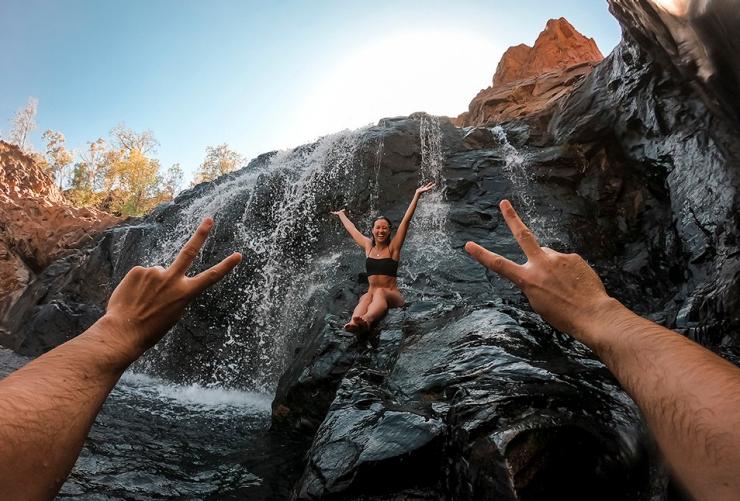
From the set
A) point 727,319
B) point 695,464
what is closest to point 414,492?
point 695,464

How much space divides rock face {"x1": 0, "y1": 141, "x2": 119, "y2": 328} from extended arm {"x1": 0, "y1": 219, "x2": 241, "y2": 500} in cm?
1893

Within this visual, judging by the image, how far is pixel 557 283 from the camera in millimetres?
1875

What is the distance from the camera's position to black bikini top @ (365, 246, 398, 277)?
6609mm

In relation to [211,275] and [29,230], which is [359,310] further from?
[29,230]

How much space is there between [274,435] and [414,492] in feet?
9.83

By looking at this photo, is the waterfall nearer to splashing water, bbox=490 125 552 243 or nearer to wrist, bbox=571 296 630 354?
splashing water, bbox=490 125 552 243

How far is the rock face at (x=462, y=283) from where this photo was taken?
2428 mm

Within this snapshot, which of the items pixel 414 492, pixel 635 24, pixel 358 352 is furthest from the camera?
pixel 635 24

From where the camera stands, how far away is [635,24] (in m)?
6.33

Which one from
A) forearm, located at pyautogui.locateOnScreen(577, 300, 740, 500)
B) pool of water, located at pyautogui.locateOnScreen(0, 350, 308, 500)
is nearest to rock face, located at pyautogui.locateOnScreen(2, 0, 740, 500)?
pool of water, located at pyautogui.locateOnScreen(0, 350, 308, 500)

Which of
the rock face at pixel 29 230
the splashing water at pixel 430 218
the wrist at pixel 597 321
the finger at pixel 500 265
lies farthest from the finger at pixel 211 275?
the rock face at pixel 29 230

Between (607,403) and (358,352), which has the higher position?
(358,352)

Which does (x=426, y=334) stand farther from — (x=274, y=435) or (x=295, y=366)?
(x=274, y=435)

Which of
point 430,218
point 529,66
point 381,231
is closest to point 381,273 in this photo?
point 381,231
